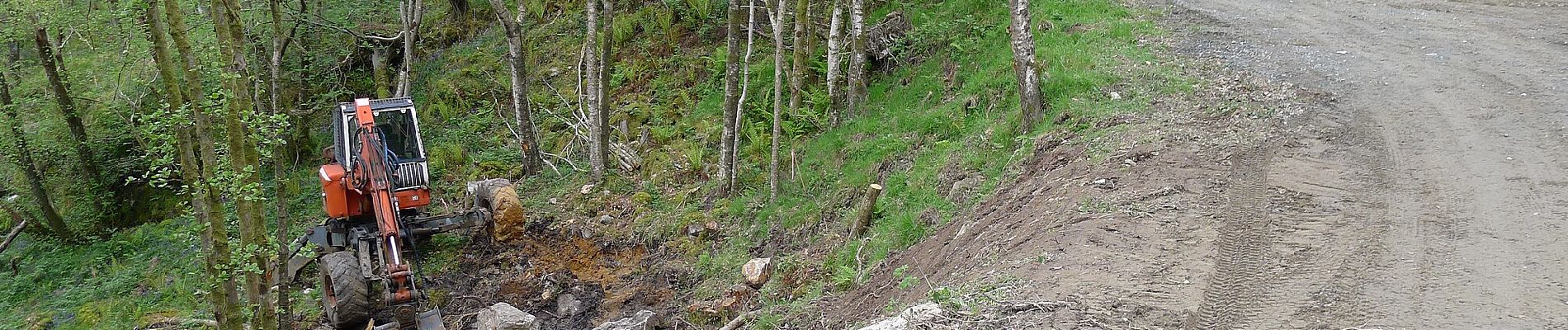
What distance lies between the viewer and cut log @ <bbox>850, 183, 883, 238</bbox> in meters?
9.98

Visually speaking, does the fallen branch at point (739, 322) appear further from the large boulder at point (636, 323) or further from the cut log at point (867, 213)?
the cut log at point (867, 213)

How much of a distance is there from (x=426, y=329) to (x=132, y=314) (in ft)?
20.3

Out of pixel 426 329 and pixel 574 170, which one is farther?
pixel 574 170

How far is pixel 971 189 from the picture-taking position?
9.57 meters

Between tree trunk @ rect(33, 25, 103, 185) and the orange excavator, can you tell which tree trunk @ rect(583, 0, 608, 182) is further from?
tree trunk @ rect(33, 25, 103, 185)

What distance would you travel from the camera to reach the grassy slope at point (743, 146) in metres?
10.3

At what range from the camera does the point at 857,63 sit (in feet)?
42.8

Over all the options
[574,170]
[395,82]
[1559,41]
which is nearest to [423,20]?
[395,82]

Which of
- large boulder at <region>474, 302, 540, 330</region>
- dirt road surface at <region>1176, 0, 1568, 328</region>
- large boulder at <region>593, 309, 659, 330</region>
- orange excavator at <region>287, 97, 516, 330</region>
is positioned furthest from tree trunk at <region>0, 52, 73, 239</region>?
dirt road surface at <region>1176, 0, 1568, 328</region>

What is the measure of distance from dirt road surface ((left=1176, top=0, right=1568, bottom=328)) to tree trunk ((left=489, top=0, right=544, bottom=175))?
971 centimetres

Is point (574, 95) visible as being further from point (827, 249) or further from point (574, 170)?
point (827, 249)

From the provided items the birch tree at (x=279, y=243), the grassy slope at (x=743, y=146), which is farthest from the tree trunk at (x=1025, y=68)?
the birch tree at (x=279, y=243)

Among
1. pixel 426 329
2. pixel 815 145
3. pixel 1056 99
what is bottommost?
pixel 426 329

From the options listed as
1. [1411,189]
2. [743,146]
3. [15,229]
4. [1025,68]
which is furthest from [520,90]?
[1411,189]
